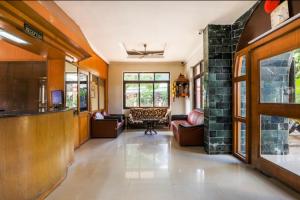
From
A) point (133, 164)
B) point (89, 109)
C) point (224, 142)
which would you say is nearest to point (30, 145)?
point (133, 164)

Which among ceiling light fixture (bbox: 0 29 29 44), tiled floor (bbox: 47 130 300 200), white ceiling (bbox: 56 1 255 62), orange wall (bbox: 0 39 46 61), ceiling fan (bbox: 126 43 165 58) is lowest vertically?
tiled floor (bbox: 47 130 300 200)

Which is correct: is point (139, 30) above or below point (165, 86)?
above

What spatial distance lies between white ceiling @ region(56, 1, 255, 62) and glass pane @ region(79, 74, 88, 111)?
41.2 inches

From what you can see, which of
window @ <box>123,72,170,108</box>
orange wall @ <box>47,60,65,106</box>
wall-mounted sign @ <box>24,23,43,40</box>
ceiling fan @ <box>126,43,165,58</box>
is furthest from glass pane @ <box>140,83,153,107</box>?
wall-mounted sign @ <box>24,23,43,40</box>

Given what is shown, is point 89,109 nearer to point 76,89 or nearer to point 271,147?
point 76,89

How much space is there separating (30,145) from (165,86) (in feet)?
25.0

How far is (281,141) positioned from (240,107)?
1.14 m

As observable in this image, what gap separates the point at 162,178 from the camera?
3.41 m

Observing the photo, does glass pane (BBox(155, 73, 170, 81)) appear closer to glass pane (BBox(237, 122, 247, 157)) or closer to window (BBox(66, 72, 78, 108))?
window (BBox(66, 72, 78, 108))

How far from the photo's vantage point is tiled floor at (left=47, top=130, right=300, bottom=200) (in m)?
2.81

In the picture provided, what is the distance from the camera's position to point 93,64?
7066mm

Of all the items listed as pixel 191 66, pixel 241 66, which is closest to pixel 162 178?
pixel 241 66

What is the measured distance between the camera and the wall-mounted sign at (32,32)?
2868 mm

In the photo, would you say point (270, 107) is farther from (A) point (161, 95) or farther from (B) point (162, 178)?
(A) point (161, 95)
